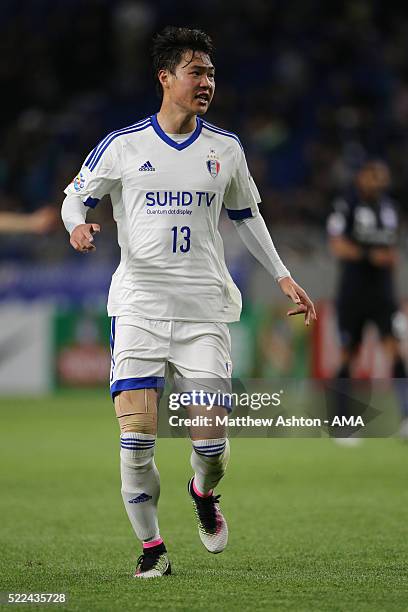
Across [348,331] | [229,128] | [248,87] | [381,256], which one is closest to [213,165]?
[381,256]

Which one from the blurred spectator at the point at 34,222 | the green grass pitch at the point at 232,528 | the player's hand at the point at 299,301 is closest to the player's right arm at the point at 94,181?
→ the player's hand at the point at 299,301

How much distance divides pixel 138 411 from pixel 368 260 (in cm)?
676

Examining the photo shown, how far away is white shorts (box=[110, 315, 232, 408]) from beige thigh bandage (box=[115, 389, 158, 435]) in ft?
0.11

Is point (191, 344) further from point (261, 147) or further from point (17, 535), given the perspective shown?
point (261, 147)

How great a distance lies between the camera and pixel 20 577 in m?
5.13

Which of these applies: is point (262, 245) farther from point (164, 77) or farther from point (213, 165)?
point (164, 77)

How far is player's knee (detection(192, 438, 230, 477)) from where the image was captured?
541 cm

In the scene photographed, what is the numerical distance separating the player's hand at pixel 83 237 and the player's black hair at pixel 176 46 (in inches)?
33.0

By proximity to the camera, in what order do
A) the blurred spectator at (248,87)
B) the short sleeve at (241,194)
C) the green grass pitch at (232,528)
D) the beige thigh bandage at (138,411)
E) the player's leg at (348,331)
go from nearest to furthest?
the green grass pitch at (232,528), the beige thigh bandage at (138,411), the short sleeve at (241,194), the player's leg at (348,331), the blurred spectator at (248,87)

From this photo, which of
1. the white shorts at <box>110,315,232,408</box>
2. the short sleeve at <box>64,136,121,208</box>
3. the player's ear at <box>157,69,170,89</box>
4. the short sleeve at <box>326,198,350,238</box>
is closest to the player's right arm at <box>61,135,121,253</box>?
the short sleeve at <box>64,136,121,208</box>

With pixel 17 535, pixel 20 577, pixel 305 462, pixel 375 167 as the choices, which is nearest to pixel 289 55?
pixel 375 167

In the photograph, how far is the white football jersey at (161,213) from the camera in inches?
212

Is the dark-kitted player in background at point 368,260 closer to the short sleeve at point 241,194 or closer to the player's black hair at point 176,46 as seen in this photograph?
the short sleeve at point 241,194

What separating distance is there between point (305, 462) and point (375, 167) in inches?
119
